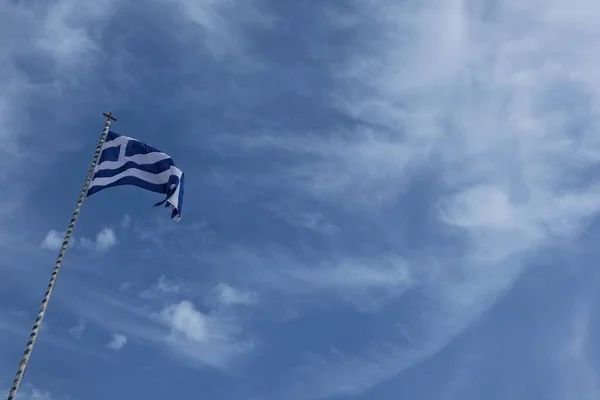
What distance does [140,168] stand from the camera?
4525 cm

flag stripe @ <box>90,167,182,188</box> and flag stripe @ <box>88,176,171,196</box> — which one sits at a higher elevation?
flag stripe @ <box>90,167,182,188</box>

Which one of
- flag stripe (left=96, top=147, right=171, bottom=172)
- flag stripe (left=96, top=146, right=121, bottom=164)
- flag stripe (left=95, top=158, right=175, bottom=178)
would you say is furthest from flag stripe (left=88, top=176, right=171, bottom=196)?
flag stripe (left=96, top=146, right=121, bottom=164)

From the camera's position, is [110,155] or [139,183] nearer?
[139,183]

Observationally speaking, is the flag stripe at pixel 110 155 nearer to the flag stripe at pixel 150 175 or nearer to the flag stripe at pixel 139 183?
the flag stripe at pixel 150 175

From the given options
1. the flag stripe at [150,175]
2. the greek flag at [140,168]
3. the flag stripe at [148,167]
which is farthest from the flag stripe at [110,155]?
the flag stripe at [150,175]

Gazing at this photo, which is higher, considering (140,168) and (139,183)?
(140,168)

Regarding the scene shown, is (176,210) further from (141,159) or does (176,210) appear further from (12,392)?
(12,392)

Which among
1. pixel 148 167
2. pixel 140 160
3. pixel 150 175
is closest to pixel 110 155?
pixel 140 160

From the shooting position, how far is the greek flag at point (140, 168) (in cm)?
4459

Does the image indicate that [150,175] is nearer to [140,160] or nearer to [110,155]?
[140,160]

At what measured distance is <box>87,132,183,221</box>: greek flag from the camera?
44594mm

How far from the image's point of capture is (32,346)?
3597 cm

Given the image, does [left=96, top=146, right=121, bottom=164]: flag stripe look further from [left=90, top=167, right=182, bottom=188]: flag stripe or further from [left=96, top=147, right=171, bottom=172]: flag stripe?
[left=90, top=167, right=182, bottom=188]: flag stripe

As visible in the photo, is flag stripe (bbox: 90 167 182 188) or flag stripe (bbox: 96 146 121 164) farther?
flag stripe (bbox: 96 146 121 164)
